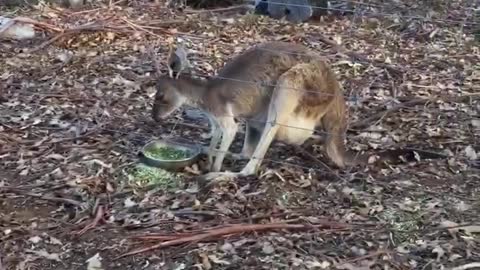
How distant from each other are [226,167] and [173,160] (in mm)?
381

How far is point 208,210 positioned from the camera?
15.8 feet

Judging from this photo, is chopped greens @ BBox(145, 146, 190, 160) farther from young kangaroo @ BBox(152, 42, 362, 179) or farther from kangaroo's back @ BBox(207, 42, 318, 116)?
kangaroo's back @ BBox(207, 42, 318, 116)

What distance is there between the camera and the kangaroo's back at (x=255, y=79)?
5.29 m

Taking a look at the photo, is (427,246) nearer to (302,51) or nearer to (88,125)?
(302,51)

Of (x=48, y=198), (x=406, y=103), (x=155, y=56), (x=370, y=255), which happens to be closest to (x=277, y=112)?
(x=370, y=255)

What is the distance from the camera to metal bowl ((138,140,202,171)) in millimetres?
5277

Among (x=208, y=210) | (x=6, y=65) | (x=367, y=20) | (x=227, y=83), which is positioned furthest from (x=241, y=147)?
(x=367, y=20)

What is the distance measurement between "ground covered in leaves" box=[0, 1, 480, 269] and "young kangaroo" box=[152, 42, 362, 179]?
0.20 meters

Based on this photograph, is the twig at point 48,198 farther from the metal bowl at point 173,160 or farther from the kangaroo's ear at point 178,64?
the kangaroo's ear at point 178,64

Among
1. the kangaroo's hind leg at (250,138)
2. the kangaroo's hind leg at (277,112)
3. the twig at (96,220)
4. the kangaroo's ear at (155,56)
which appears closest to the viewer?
the twig at (96,220)

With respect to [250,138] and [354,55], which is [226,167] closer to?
[250,138]

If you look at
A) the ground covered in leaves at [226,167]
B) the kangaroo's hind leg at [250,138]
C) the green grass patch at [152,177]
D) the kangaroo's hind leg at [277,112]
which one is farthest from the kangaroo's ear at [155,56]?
the kangaroo's hind leg at [277,112]

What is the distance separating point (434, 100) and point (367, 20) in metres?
2.21

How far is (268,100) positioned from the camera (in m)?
5.34
